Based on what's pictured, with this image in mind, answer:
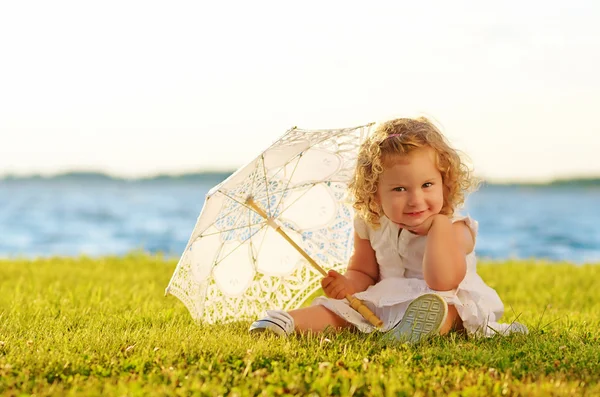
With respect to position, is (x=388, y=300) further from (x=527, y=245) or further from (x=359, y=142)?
(x=527, y=245)

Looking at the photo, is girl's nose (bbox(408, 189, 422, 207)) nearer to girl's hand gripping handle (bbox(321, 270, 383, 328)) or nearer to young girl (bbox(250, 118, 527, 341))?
young girl (bbox(250, 118, 527, 341))

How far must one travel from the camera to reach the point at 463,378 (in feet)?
9.86

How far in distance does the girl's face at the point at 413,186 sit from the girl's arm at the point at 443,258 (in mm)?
99

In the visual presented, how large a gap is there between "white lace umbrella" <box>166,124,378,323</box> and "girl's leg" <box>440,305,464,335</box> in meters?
0.40

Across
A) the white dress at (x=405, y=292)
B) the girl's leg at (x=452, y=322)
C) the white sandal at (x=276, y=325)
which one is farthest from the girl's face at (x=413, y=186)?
the white sandal at (x=276, y=325)

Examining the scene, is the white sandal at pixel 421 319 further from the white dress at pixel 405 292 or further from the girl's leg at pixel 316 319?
the girl's leg at pixel 316 319

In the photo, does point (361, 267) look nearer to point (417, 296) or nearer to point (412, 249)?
point (412, 249)

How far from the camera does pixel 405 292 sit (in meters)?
4.07

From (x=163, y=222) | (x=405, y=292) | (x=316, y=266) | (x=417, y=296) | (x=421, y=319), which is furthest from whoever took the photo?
(x=163, y=222)

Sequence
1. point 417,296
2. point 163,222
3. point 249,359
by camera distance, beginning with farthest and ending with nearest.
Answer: point 163,222 < point 417,296 < point 249,359

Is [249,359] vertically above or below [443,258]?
below

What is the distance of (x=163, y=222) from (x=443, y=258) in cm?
2452

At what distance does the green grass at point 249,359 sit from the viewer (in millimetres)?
2854

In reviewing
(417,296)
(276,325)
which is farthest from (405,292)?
(276,325)
